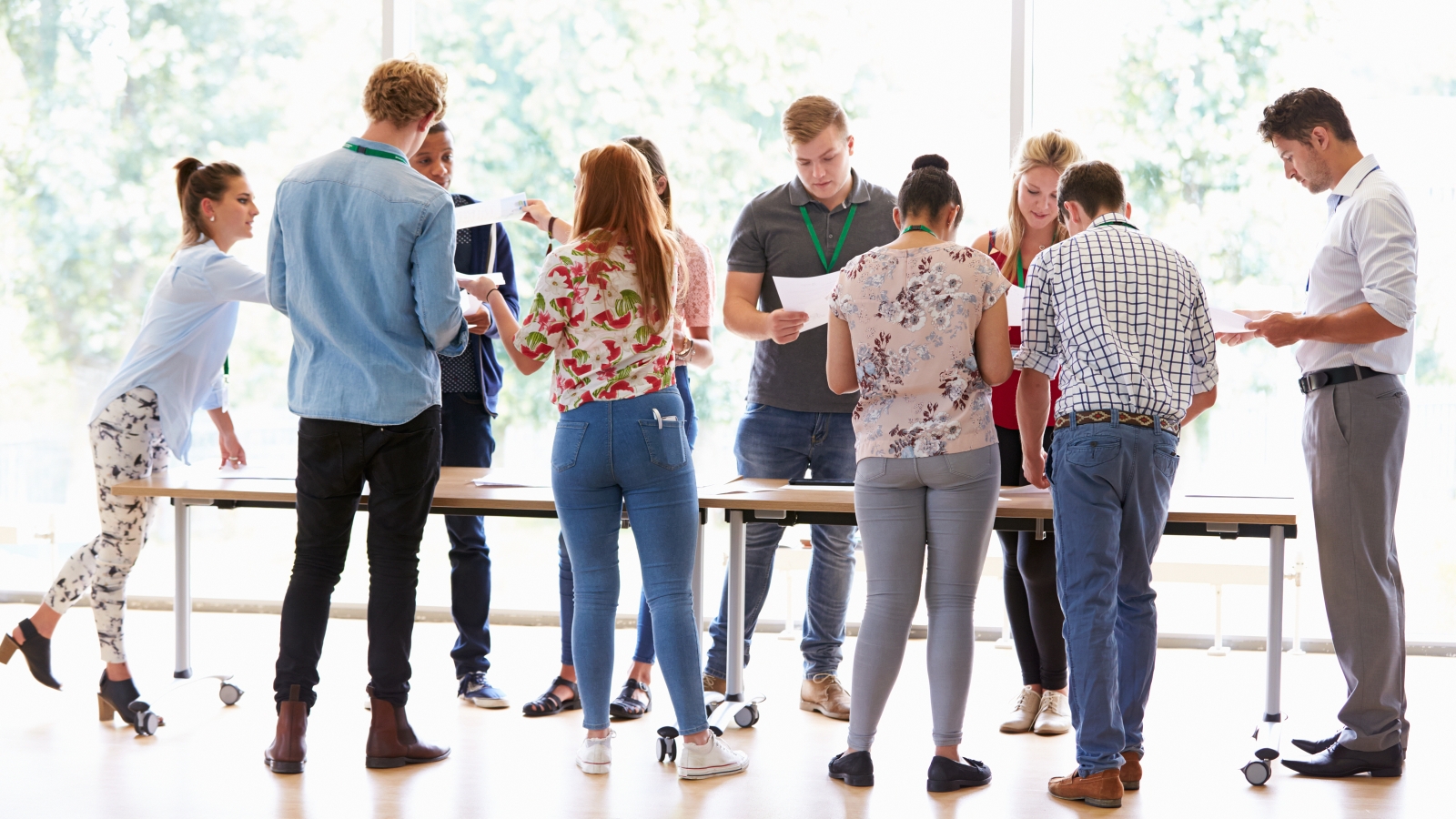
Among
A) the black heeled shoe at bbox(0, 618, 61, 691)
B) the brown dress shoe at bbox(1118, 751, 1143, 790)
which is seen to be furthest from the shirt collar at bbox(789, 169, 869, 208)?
Result: the black heeled shoe at bbox(0, 618, 61, 691)

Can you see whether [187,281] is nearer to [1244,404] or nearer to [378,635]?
[378,635]

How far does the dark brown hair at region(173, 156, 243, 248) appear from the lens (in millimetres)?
3133

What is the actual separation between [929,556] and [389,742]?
1.37 metres

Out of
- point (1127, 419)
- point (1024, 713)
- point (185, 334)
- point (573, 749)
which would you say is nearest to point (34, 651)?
point (185, 334)

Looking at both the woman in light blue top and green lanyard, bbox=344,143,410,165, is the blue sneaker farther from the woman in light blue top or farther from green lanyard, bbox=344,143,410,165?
green lanyard, bbox=344,143,410,165

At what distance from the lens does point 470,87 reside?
457cm

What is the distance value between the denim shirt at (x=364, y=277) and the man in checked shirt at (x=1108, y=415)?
136cm

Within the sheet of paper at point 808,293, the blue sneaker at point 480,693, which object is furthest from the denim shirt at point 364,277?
the blue sneaker at point 480,693

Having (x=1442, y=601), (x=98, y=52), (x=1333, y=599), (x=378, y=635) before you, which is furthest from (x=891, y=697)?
(x=98, y=52)

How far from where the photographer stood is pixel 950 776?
8.83 ft

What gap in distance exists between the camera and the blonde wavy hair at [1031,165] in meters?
3.04

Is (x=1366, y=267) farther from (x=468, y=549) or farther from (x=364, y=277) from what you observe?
(x=468, y=549)

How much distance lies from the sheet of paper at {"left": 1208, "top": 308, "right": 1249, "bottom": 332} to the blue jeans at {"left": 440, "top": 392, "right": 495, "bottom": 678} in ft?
6.63

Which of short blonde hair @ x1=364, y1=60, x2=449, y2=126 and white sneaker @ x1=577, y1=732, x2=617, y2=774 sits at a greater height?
short blonde hair @ x1=364, y1=60, x2=449, y2=126
